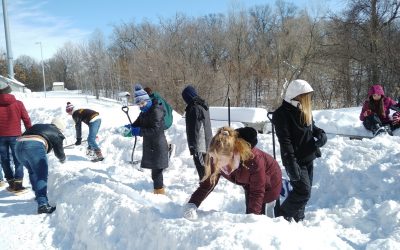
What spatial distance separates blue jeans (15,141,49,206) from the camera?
5121 mm

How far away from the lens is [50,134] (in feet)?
17.7

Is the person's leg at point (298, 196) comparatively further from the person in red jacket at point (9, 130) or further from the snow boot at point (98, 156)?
the snow boot at point (98, 156)

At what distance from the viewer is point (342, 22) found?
25.2 meters

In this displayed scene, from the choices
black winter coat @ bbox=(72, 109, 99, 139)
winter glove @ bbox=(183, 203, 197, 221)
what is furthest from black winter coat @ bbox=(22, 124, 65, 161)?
black winter coat @ bbox=(72, 109, 99, 139)

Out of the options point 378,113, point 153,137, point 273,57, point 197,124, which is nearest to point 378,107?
point 378,113

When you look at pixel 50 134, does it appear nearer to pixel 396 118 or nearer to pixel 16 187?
pixel 16 187

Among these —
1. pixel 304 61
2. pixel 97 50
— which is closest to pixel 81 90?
pixel 97 50

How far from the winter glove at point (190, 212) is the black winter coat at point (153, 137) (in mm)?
2095

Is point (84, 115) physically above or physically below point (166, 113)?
below

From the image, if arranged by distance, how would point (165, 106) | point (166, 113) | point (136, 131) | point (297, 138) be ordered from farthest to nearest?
point (165, 106), point (166, 113), point (136, 131), point (297, 138)

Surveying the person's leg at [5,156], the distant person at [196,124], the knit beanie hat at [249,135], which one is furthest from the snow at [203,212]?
the distant person at [196,124]

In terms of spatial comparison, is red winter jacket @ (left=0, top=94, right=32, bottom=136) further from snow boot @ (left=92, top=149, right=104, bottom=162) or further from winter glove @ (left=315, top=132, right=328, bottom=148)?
winter glove @ (left=315, top=132, right=328, bottom=148)

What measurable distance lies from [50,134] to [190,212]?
2802mm

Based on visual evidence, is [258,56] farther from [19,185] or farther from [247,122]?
[19,185]
